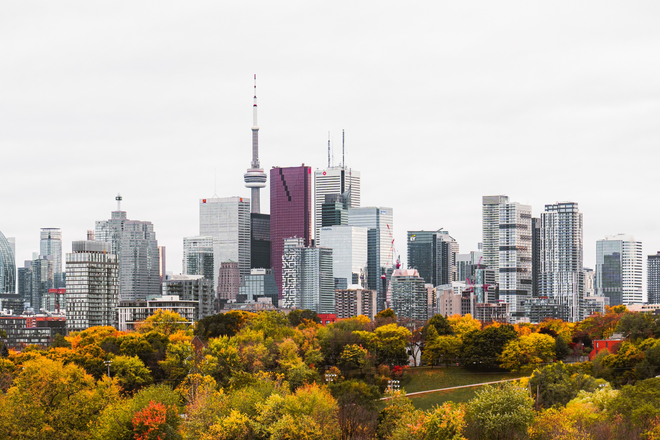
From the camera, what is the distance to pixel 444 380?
428ft

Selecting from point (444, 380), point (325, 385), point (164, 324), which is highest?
point (164, 324)

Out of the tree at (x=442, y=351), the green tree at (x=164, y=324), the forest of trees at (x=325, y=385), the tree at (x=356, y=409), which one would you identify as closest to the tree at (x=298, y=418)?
the forest of trees at (x=325, y=385)

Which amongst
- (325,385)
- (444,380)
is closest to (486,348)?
(444,380)

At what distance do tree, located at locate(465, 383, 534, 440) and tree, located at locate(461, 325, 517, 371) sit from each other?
64.2 meters

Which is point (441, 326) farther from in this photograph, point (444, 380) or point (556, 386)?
point (556, 386)

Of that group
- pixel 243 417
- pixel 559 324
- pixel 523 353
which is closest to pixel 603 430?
pixel 243 417

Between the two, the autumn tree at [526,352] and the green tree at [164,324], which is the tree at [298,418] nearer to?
the autumn tree at [526,352]

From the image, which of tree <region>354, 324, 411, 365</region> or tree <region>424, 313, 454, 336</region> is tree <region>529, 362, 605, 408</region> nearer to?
tree <region>354, 324, 411, 365</region>

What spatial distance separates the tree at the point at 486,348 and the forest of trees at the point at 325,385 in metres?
Answer: 0.23

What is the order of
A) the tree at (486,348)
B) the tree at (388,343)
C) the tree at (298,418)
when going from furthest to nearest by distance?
the tree at (388,343)
the tree at (486,348)
the tree at (298,418)

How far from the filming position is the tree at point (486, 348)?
457ft

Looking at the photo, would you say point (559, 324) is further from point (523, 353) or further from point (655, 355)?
point (655, 355)

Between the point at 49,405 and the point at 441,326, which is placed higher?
the point at 441,326

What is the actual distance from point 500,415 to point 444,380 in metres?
58.4
